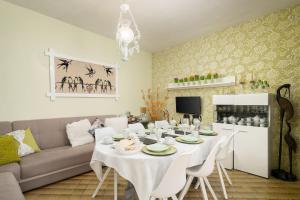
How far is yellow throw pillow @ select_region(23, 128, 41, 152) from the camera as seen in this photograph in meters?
2.65

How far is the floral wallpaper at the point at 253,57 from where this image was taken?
2.85m

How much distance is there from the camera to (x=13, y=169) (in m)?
2.12

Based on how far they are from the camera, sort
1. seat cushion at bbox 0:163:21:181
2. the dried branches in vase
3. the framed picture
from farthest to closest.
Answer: the dried branches in vase → the framed picture → seat cushion at bbox 0:163:21:181

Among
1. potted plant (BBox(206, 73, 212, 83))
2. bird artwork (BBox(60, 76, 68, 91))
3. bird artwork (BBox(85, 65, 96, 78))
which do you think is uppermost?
bird artwork (BBox(85, 65, 96, 78))

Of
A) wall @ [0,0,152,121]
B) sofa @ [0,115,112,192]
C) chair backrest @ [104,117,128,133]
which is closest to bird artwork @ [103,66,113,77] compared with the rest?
wall @ [0,0,152,121]

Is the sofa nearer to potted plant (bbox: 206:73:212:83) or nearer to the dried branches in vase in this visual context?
the dried branches in vase

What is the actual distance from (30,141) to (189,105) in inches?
132

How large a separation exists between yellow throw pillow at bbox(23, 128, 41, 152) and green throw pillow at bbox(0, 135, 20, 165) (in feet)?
0.89

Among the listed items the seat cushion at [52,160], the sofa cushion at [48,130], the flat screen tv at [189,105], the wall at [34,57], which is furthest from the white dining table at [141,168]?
the flat screen tv at [189,105]

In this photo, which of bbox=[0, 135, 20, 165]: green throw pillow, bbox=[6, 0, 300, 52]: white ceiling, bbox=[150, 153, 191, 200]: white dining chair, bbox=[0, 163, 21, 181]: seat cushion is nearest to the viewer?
bbox=[150, 153, 191, 200]: white dining chair

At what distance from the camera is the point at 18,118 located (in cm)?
285

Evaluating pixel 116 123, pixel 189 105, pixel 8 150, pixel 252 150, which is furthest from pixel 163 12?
pixel 8 150

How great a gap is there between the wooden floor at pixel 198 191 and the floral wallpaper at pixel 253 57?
2.05ft

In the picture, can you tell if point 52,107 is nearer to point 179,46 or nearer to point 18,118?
point 18,118
